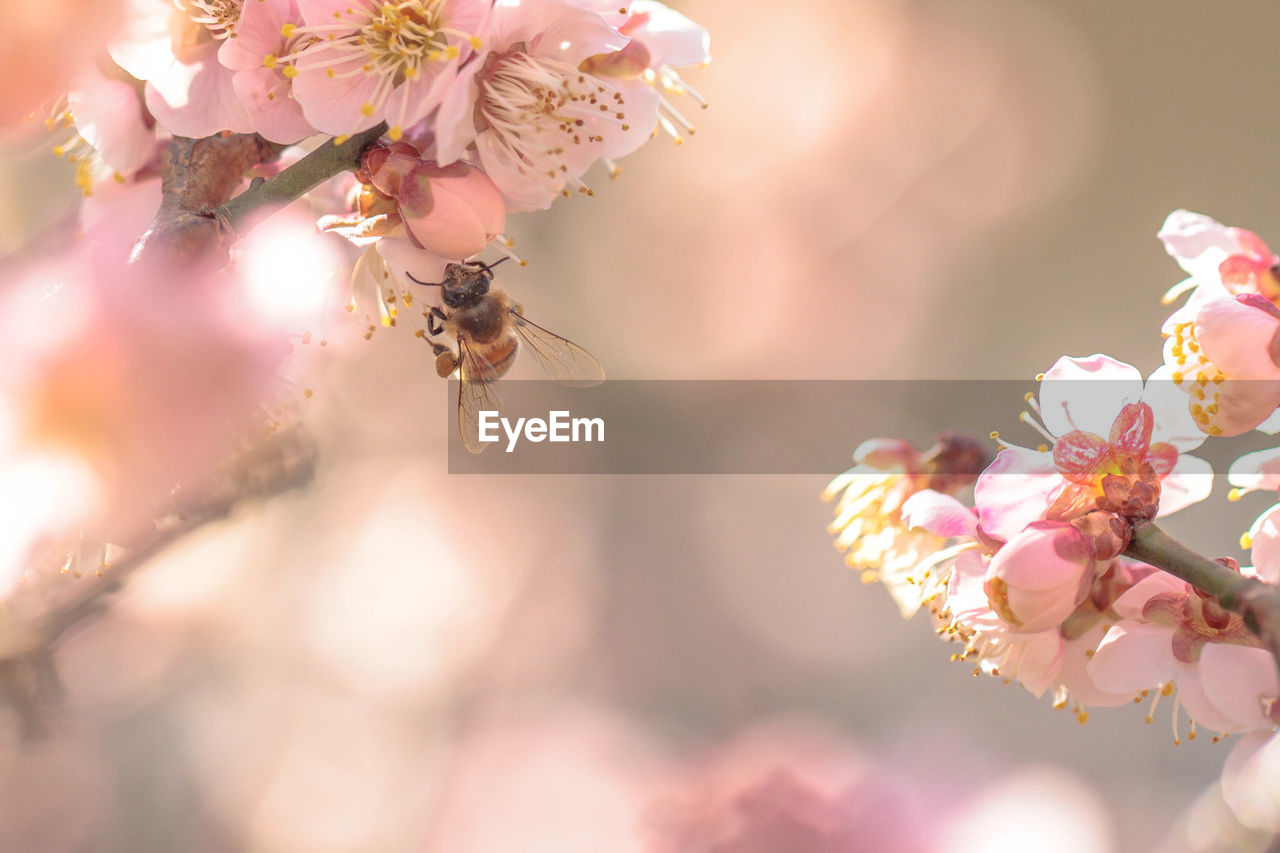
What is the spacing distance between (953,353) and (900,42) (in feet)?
1.52

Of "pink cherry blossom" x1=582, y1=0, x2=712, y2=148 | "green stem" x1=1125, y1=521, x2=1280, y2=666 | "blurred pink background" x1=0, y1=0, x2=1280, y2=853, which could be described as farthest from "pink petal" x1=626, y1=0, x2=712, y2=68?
"blurred pink background" x1=0, y1=0, x2=1280, y2=853

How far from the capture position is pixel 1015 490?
31cm

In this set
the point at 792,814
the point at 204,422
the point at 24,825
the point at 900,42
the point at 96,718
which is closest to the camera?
the point at 204,422

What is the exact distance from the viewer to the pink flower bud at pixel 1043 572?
28 centimetres

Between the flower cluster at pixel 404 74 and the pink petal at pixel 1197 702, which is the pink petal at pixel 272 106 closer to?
the flower cluster at pixel 404 74

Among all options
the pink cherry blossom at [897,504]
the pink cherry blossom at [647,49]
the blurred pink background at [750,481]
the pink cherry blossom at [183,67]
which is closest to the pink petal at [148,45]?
the pink cherry blossom at [183,67]

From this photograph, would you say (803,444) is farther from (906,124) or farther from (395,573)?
(395,573)

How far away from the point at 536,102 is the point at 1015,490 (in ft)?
0.64

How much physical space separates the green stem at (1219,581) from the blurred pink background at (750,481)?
0.85 metres

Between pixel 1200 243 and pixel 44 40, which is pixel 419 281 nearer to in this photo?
pixel 44 40

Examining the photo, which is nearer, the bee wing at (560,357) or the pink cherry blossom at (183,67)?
the pink cherry blossom at (183,67)

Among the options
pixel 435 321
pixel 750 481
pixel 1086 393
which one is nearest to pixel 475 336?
pixel 435 321

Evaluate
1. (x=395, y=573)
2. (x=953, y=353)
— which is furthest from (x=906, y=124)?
(x=395, y=573)

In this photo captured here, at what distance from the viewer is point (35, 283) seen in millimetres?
263
